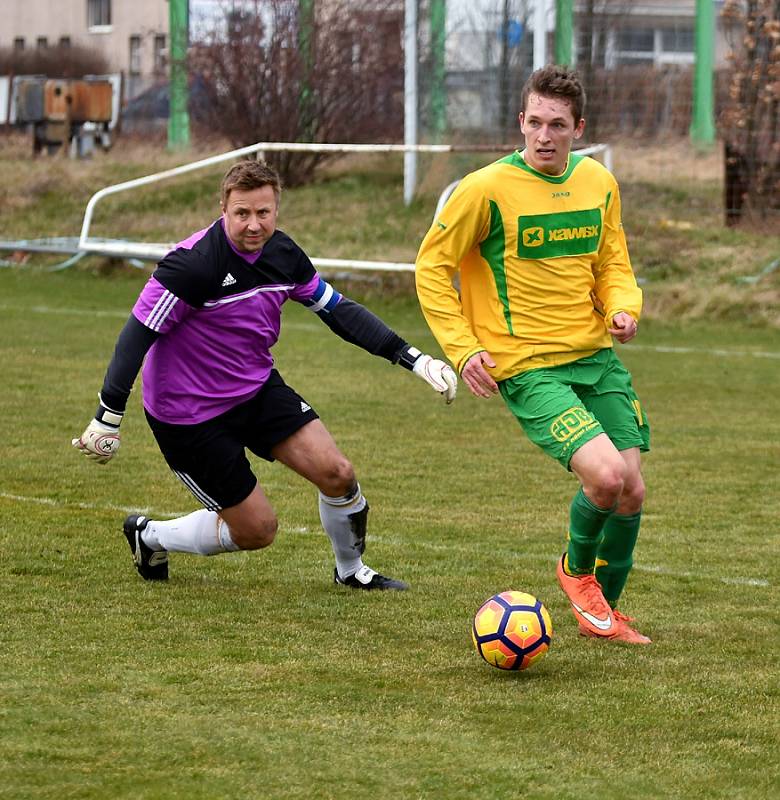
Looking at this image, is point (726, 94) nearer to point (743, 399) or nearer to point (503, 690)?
point (743, 399)

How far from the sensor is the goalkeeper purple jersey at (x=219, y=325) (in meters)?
5.64

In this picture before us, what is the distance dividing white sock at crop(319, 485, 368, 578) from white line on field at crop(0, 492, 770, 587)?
844 millimetres

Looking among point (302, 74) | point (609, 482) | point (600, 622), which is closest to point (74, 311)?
point (302, 74)

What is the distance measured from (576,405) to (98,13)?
46.1 meters

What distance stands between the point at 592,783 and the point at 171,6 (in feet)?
73.7

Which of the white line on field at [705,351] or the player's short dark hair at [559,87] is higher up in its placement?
the player's short dark hair at [559,87]

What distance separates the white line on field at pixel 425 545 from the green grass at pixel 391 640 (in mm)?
21

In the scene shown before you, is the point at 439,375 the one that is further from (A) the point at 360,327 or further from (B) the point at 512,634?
(B) the point at 512,634

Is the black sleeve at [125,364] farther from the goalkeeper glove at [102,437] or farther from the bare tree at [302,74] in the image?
the bare tree at [302,74]

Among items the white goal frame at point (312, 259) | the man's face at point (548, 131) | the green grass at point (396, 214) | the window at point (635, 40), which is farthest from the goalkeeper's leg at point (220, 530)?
the window at point (635, 40)

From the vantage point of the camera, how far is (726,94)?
1925 centimetres

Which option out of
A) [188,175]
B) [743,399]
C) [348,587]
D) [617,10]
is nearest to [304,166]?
[188,175]

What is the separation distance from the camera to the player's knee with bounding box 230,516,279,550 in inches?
233

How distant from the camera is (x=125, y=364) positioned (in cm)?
554
